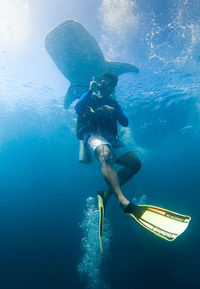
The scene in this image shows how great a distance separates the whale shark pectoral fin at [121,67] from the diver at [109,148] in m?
6.87

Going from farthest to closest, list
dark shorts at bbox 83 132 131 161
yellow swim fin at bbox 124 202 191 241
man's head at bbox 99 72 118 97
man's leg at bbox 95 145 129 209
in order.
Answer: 1. man's head at bbox 99 72 118 97
2. dark shorts at bbox 83 132 131 161
3. man's leg at bbox 95 145 129 209
4. yellow swim fin at bbox 124 202 191 241

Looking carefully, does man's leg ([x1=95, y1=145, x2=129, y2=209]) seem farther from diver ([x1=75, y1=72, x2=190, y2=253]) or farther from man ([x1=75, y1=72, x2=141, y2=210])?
man ([x1=75, y1=72, x2=141, y2=210])

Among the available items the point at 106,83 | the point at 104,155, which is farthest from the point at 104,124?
the point at 104,155

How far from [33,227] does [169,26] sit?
36.7 metres

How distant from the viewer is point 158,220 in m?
2.49

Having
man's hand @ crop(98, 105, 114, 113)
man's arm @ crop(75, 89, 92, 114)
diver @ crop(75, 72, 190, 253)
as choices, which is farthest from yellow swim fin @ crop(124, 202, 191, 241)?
man's arm @ crop(75, 89, 92, 114)

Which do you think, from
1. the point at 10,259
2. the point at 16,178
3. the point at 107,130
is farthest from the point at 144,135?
the point at 16,178

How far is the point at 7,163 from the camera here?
163ft

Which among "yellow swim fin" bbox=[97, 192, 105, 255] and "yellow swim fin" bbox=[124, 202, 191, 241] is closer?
"yellow swim fin" bbox=[124, 202, 191, 241]

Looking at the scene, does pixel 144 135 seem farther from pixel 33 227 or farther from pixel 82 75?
pixel 33 227

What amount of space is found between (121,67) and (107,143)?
8.56 metres

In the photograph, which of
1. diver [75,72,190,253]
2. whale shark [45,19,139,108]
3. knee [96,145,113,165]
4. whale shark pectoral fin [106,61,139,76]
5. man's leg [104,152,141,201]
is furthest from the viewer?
whale shark pectoral fin [106,61,139,76]

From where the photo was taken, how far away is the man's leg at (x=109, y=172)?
106 inches

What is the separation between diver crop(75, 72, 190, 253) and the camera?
2.50 m
